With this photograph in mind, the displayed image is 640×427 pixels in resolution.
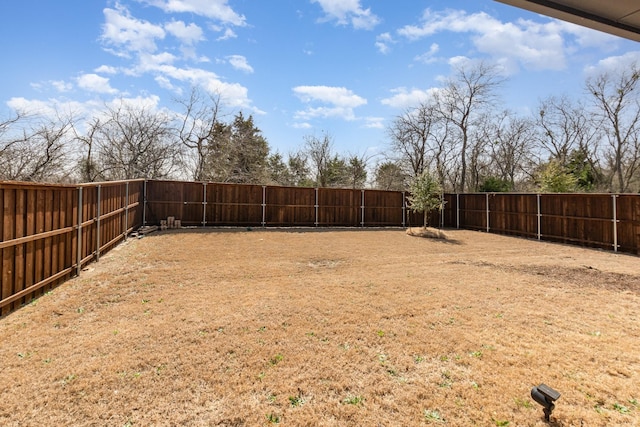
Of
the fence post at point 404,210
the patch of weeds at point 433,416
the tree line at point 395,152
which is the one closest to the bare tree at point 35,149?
the tree line at point 395,152

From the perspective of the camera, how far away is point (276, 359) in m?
2.60

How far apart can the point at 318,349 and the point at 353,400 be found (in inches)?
29.0

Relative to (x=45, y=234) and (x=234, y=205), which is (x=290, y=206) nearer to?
(x=234, y=205)

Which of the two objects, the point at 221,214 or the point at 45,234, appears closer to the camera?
the point at 45,234

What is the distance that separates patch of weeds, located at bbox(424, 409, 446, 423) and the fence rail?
15.0 feet

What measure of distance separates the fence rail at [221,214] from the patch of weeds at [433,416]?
4573 millimetres

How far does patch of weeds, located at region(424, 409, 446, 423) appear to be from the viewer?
192 cm

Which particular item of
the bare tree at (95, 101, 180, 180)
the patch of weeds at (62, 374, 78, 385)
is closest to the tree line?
the bare tree at (95, 101, 180, 180)

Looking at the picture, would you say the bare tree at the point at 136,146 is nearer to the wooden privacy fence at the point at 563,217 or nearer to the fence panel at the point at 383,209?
the fence panel at the point at 383,209

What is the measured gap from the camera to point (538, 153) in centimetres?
2194

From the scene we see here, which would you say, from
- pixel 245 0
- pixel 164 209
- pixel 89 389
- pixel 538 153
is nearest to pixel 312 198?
pixel 164 209

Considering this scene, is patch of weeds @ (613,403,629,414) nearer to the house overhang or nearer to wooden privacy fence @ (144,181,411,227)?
the house overhang

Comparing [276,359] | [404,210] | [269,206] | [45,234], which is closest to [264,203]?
[269,206]

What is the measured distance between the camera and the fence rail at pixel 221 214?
3674 millimetres
